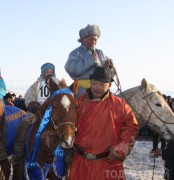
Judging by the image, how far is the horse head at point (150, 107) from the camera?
5.92 metres

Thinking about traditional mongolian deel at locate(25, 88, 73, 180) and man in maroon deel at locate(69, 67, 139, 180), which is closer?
man in maroon deel at locate(69, 67, 139, 180)

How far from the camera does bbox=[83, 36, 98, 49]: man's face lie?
572 cm

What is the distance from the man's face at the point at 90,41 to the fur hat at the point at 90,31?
8 cm

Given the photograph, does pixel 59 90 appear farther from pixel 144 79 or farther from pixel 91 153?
pixel 144 79

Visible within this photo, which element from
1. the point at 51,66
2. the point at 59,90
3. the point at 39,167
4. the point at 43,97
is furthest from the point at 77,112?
the point at 51,66

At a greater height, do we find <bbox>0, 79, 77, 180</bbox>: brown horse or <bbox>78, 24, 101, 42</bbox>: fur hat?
<bbox>78, 24, 101, 42</bbox>: fur hat

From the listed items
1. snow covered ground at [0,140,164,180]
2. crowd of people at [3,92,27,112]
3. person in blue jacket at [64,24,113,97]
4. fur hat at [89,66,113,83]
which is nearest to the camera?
fur hat at [89,66,113,83]

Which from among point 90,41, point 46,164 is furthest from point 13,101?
point 46,164

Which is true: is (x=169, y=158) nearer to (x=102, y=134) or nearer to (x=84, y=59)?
(x=102, y=134)

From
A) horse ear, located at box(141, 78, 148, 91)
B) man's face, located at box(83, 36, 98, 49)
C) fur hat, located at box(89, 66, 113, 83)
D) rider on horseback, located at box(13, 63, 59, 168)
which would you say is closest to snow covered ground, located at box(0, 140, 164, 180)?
horse ear, located at box(141, 78, 148, 91)

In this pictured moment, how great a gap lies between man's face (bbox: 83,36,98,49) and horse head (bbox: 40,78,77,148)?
1.45 m

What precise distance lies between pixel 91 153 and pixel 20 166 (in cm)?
216

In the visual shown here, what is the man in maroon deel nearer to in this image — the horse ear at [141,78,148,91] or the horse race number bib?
the horse race number bib

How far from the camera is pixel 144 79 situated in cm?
611
